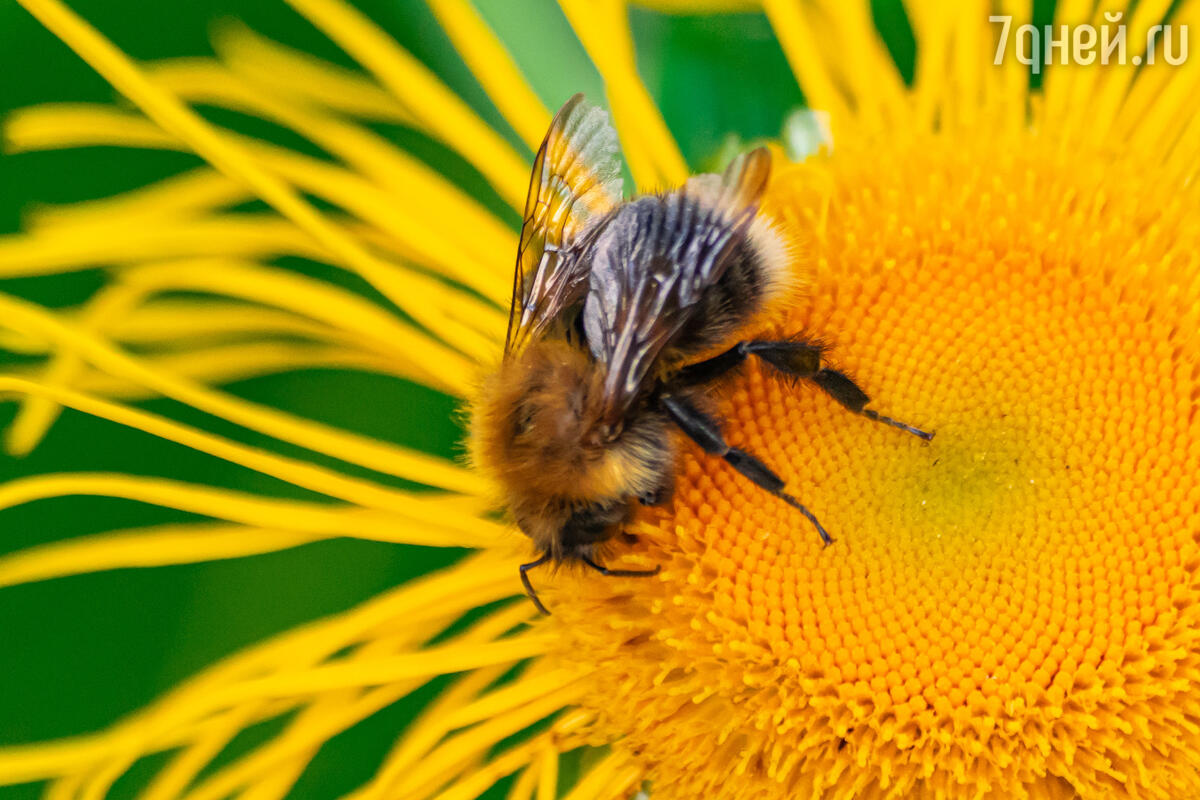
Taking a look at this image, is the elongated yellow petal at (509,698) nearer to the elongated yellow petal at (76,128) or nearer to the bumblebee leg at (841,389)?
the bumblebee leg at (841,389)

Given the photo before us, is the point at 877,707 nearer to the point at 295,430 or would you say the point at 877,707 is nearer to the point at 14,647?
the point at 295,430

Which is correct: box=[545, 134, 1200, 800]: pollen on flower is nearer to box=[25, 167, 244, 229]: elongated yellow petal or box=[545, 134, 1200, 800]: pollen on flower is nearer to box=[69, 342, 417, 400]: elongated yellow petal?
box=[69, 342, 417, 400]: elongated yellow petal

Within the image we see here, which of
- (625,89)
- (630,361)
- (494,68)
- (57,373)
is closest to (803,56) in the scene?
(625,89)

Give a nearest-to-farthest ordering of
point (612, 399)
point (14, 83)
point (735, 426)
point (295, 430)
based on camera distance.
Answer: point (612, 399) → point (735, 426) → point (295, 430) → point (14, 83)

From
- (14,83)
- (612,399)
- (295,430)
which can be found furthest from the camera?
(14,83)

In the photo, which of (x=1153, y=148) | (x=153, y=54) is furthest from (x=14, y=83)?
(x=1153, y=148)

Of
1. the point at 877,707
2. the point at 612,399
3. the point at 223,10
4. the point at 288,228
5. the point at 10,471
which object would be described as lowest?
the point at 877,707
